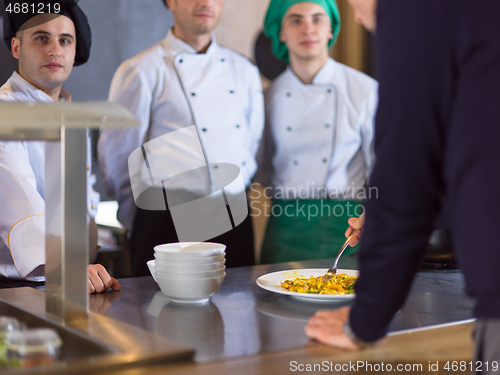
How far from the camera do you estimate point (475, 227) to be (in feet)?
2.09

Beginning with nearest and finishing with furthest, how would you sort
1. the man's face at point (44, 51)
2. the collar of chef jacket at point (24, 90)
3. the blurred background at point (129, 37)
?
the collar of chef jacket at point (24, 90) → the man's face at point (44, 51) → the blurred background at point (129, 37)

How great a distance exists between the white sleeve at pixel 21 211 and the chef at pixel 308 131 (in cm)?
146

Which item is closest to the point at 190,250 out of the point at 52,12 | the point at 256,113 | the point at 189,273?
the point at 189,273

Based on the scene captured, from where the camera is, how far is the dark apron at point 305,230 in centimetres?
274

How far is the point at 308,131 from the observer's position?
2.88 metres

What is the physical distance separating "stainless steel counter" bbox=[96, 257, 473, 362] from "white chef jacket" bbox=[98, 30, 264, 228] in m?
1.25

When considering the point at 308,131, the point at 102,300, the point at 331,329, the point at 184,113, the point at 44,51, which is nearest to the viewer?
the point at 331,329

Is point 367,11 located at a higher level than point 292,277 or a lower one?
higher

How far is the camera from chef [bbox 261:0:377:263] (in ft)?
9.39

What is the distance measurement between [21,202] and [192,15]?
148 centimetres

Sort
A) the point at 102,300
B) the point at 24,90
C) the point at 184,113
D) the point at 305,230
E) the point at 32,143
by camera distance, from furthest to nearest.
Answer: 1. the point at 305,230
2. the point at 184,113
3. the point at 24,90
4. the point at 32,143
5. the point at 102,300

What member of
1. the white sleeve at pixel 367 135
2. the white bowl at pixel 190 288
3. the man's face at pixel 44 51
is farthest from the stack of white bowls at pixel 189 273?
the white sleeve at pixel 367 135

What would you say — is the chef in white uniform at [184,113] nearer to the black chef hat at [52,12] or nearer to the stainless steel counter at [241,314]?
the black chef hat at [52,12]

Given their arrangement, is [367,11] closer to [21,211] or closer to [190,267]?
[190,267]
